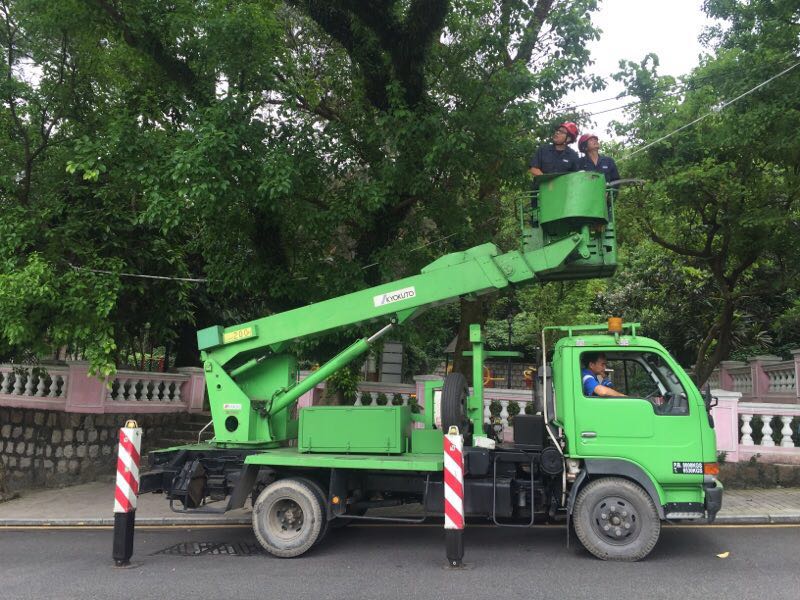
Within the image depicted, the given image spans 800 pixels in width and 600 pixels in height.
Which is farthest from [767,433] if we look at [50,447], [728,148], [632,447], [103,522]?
[50,447]

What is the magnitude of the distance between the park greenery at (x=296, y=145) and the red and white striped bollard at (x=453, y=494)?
10.4ft

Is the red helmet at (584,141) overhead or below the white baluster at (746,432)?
overhead

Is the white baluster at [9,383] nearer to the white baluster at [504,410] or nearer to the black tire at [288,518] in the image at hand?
the black tire at [288,518]

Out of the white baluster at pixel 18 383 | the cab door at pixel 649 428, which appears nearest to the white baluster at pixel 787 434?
the cab door at pixel 649 428

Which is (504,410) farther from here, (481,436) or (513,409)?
(481,436)

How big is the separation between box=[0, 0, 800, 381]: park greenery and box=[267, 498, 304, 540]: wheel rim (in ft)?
7.99

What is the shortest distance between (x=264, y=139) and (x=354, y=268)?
2.28 metres

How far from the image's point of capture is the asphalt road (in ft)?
18.0

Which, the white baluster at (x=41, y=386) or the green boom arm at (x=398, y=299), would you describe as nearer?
the green boom arm at (x=398, y=299)

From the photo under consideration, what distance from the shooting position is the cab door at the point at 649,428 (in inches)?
247

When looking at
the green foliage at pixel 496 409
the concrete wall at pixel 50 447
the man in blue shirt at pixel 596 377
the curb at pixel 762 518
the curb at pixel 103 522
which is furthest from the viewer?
the concrete wall at pixel 50 447

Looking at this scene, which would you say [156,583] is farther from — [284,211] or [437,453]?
[284,211]

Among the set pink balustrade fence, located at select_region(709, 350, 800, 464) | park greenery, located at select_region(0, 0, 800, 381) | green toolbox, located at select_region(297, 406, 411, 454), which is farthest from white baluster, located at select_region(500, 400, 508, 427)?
green toolbox, located at select_region(297, 406, 411, 454)

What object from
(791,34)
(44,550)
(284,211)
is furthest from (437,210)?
(44,550)
